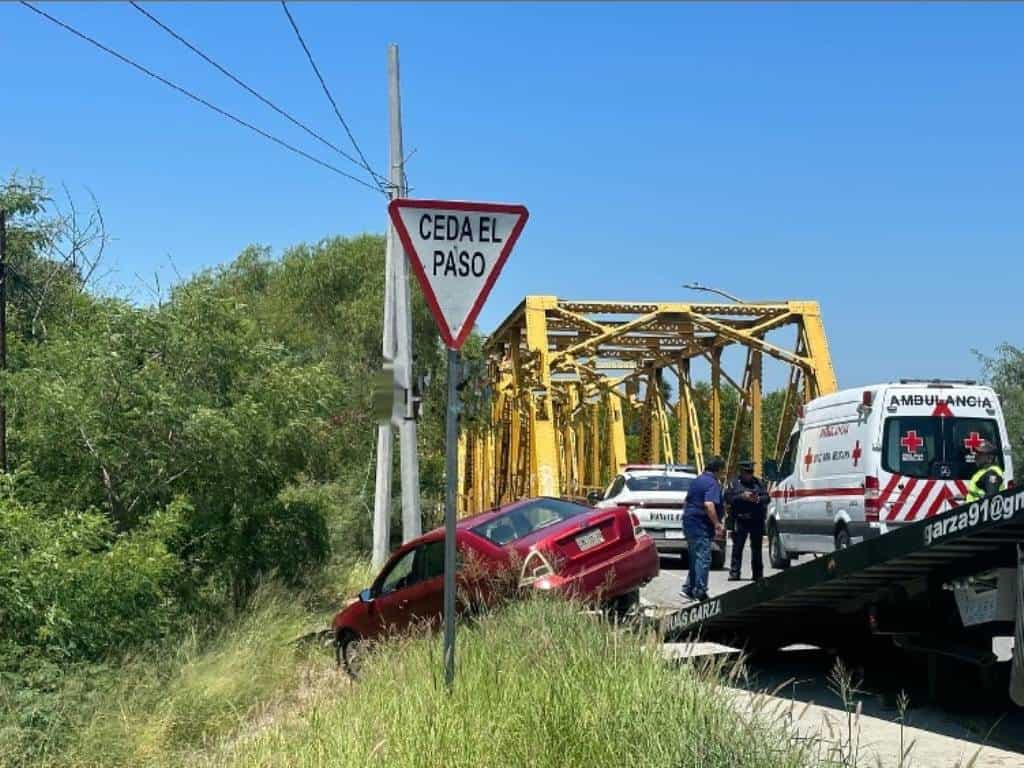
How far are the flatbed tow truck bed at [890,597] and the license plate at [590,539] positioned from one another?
1.80 meters

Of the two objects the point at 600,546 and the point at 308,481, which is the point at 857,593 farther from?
the point at 308,481

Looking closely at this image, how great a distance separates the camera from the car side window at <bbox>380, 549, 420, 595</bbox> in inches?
489

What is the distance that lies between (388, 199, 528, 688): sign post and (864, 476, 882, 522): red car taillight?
31.0 ft

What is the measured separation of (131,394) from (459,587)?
20.7ft

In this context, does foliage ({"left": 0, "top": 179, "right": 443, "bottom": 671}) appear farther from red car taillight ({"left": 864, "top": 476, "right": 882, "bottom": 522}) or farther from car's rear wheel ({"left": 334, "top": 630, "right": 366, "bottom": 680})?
red car taillight ({"left": 864, "top": 476, "right": 882, "bottom": 522})

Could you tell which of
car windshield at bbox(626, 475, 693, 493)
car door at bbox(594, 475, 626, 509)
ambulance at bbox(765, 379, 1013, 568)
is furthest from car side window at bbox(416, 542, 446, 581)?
car windshield at bbox(626, 475, 693, 493)

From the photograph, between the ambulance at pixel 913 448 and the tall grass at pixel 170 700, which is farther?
the ambulance at pixel 913 448

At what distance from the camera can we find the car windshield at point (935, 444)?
15.0m

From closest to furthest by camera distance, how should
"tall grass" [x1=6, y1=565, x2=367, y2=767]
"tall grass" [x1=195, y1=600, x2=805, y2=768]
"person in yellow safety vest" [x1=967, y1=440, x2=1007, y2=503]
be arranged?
"tall grass" [x1=195, y1=600, x2=805, y2=768] → "tall grass" [x1=6, y1=565, x2=367, y2=767] → "person in yellow safety vest" [x1=967, y1=440, x2=1007, y2=503]

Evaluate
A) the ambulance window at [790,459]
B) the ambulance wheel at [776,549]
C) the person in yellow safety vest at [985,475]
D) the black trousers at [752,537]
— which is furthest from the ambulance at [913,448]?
the ambulance wheel at [776,549]

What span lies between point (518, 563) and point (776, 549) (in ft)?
30.9

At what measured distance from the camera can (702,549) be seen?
1402 centimetres

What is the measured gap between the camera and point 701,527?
1411 cm

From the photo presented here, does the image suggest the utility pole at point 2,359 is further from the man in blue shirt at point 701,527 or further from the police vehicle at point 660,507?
the police vehicle at point 660,507
